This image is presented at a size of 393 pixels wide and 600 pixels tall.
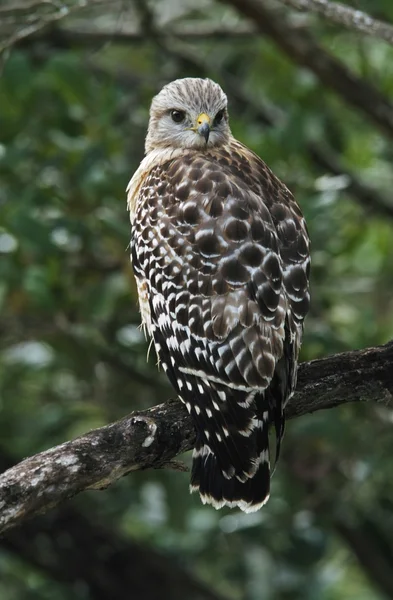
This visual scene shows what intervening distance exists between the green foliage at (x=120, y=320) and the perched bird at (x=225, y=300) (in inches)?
25.5

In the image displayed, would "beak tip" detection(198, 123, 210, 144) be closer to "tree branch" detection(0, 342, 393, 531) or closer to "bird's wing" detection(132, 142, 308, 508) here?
"bird's wing" detection(132, 142, 308, 508)

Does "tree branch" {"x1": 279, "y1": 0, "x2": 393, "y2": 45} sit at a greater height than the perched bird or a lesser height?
greater

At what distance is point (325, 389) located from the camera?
4605 millimetres

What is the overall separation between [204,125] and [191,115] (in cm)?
28

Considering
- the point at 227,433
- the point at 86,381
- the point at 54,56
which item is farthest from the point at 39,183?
the point at 227,433

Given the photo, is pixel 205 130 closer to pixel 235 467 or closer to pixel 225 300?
pixel 225 300

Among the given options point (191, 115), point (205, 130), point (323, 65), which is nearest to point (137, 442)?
point (205, 130)

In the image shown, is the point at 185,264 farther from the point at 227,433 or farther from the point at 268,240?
the point at 227,433

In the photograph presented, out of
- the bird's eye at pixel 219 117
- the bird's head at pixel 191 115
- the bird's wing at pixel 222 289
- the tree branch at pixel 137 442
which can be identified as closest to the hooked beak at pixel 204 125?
the bird's head at pixel 191 115

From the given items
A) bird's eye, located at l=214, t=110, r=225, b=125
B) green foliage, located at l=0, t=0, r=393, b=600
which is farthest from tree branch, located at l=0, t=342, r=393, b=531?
bird's eye, located at l=214, t=110, r=225, b=125

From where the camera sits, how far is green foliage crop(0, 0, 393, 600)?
6059mm

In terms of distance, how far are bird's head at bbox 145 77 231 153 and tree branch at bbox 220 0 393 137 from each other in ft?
2.69

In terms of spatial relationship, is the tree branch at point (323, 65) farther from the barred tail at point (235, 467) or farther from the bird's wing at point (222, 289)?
the barred tail at point (235, 467)

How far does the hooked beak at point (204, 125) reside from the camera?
558cm
